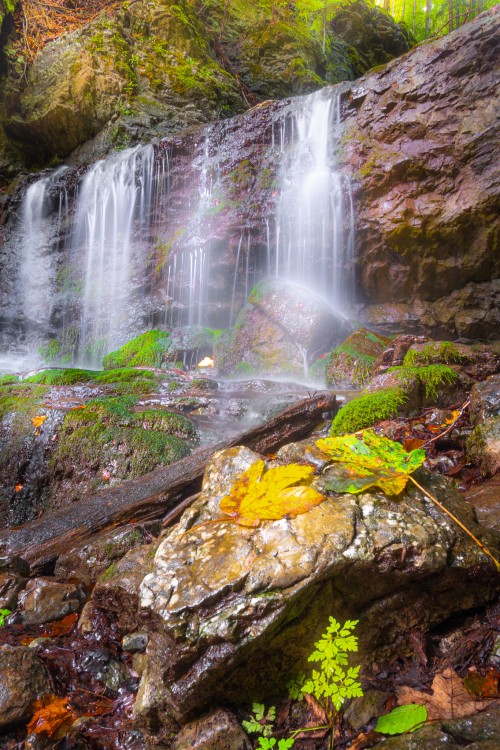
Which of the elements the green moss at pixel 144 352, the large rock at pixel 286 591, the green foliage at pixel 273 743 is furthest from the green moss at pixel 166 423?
the green moss at pixel 144 352

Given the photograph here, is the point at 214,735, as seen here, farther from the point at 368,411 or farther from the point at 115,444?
the point at 115,444

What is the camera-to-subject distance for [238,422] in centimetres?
527

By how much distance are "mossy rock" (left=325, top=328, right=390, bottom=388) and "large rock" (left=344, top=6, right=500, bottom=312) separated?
2249 mm

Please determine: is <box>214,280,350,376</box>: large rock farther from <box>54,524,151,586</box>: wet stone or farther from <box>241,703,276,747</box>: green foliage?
<box>241,703,276,747</box>: green foliage

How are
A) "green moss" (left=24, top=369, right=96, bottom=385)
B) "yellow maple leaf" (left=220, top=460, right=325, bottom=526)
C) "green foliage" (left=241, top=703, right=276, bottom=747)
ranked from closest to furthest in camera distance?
"green foliage" (left=241, top=703, right=276, bottom=747) → "yellow maple leaf" (left=220, top=460, right=325, bottom=526) → "green moss" (left=24, top=369, right=96, bottom=385)

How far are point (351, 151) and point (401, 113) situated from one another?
47.4 inches

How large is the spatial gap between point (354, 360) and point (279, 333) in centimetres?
210

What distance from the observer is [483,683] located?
4.30 feet

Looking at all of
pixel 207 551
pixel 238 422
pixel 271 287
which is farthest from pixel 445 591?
pixel 271 287

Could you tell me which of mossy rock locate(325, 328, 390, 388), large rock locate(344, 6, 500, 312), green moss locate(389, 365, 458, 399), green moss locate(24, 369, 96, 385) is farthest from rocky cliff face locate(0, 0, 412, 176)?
green moss locate(389, 365, 458, 399)

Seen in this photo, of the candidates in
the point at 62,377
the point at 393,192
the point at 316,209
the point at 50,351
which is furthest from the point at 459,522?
the point at 50,351

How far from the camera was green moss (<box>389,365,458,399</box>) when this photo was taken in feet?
13.9

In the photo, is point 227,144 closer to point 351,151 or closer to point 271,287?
point 351,151

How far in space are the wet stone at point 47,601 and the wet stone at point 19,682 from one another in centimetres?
47
